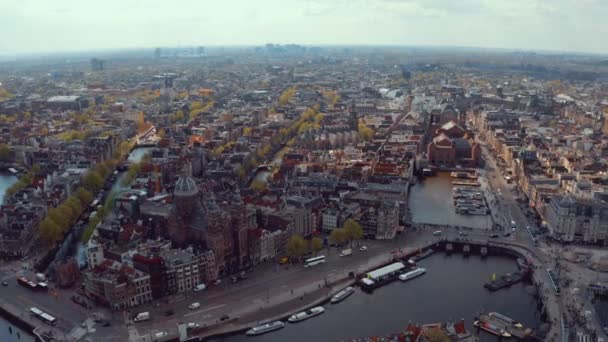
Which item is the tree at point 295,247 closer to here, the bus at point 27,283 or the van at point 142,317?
the van at point 142,317

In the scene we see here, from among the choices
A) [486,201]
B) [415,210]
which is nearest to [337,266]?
[415,210]

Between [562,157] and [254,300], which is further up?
[562,157]

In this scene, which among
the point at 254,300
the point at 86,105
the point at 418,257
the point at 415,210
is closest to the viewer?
the point at 254,300

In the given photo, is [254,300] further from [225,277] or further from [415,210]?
[415,210]

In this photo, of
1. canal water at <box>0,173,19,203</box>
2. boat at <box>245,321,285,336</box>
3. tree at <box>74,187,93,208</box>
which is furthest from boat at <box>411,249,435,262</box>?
canal water at <box>0,173,19,203</box>

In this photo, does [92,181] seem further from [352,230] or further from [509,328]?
[509,328]
